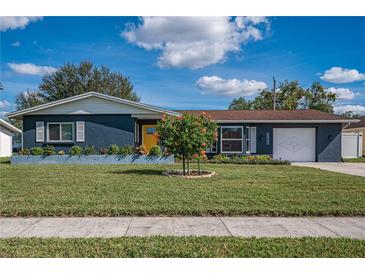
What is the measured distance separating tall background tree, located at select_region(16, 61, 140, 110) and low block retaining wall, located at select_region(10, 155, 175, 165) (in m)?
25.1

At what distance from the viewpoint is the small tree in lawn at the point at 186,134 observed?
966 cm

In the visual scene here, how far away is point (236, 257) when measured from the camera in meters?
3.52

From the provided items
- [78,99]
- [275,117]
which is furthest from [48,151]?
[275,117]

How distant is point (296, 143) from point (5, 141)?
23822 millimetres

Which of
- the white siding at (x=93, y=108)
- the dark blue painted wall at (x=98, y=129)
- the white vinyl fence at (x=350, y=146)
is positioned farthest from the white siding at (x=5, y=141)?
the white vinyl fence at (x=350, y=146)

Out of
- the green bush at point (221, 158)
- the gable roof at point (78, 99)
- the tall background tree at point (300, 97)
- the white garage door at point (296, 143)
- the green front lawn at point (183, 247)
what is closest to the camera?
the green front lawn at point (183, 247)

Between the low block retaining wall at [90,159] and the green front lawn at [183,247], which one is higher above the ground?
the low block retaining wall at [90,159]

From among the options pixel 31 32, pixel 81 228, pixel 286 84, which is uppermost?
pixel 286 84

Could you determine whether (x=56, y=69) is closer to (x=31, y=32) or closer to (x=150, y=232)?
(x=31, y=32)

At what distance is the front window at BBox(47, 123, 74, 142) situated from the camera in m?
16.3

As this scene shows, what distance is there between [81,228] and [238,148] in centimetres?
1406

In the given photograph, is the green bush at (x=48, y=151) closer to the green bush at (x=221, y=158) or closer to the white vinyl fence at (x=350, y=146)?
the green bush at (x=221, y=158)

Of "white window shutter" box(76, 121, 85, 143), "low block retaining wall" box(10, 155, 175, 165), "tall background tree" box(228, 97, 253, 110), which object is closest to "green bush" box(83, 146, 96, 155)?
"low block retaining wall" box(10, 155, 175, 165)
